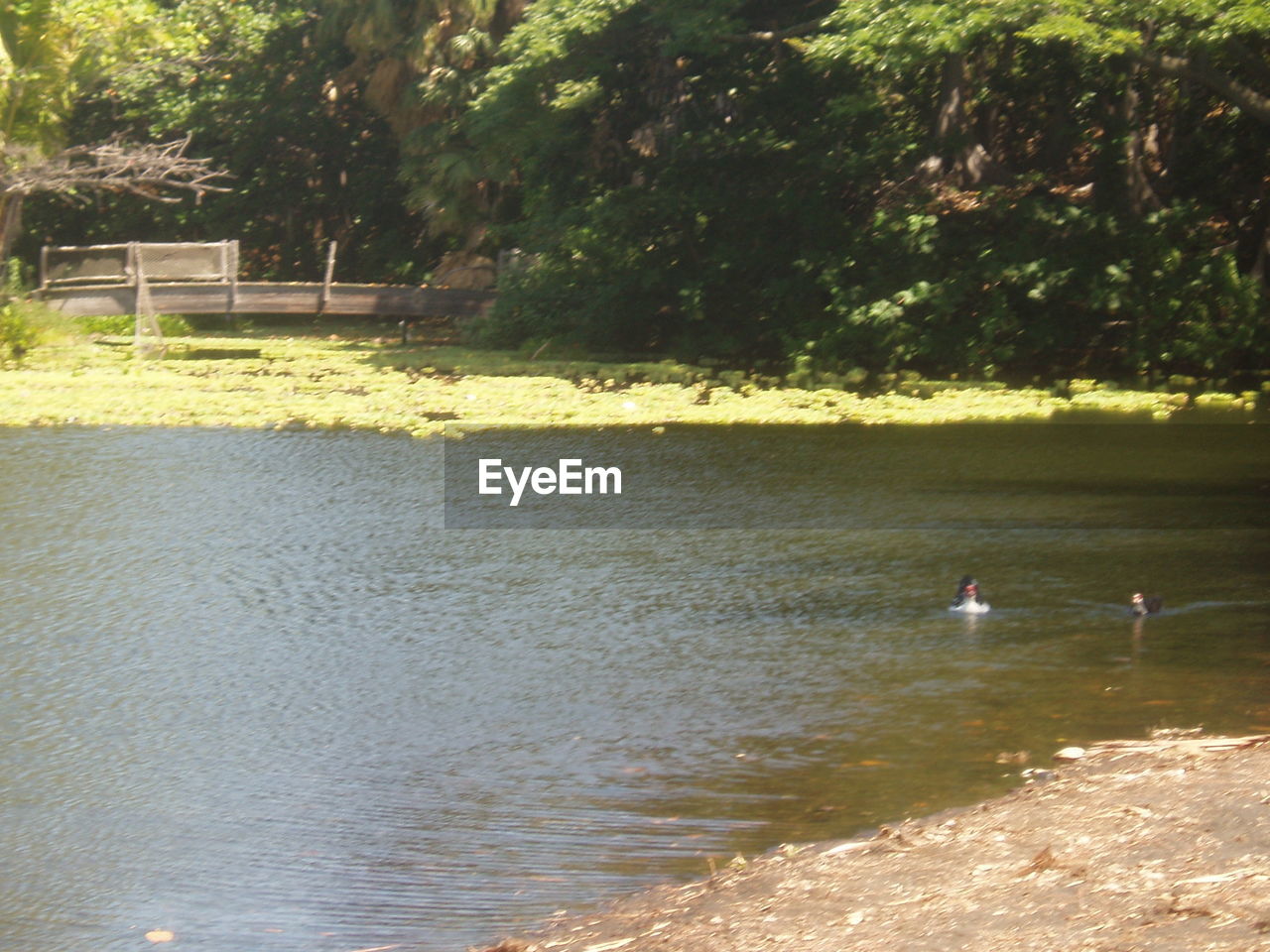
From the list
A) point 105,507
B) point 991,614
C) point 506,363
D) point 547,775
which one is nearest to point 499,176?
point 506,363

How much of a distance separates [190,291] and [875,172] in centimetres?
1172

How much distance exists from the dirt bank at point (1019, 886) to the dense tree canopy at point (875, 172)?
12.1 metres

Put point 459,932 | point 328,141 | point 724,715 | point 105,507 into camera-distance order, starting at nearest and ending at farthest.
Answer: point 459,932, point 724,715, point 105,507, point 328,141

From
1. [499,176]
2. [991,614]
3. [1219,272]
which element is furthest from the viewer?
[499,176]

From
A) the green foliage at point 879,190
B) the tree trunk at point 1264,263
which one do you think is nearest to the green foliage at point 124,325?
the green foliage at point 879,190

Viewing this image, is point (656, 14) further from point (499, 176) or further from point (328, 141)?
point (328, 141)

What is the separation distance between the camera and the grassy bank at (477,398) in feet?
49.2

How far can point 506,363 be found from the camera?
20.0 m

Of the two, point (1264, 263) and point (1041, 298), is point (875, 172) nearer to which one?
point (1041, 298)

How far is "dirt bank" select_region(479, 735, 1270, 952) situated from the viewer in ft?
12.2

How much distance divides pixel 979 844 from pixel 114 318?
2377 cm

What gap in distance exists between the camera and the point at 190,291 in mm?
25609

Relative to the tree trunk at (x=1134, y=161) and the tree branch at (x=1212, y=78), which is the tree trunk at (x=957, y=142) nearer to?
the tree trunk at (x=1134, y=161)

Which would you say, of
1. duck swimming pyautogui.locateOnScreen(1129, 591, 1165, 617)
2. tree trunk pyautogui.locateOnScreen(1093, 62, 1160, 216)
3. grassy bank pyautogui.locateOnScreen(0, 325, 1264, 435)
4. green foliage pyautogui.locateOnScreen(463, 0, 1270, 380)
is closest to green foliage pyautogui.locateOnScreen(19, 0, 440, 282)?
green foliage pyautogui.locateOnScreen(463, 0, 1270, 380)
